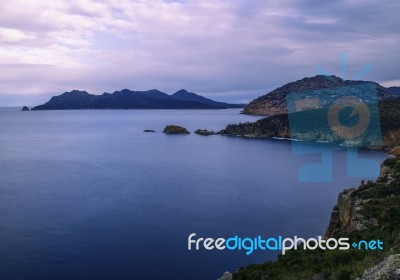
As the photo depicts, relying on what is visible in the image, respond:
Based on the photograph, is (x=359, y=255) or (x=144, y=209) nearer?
(x=359, y=255)

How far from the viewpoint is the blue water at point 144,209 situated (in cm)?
2883

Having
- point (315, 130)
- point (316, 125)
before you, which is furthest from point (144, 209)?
point (316, 125)

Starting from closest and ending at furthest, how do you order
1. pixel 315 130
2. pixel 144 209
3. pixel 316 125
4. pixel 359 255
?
pixel 359 255 < pixel 144 209 < pixel 315 130 < pixel 316 125

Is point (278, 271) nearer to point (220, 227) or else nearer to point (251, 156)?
A: point (220, 227)

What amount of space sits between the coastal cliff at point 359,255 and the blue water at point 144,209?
25.5ft

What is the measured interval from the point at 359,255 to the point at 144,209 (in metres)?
29.5

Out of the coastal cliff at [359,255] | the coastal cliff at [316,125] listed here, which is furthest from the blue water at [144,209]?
the coastal cliff at [316,125]

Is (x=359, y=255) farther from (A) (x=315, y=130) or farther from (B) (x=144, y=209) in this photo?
(A) (x=315, y=130)

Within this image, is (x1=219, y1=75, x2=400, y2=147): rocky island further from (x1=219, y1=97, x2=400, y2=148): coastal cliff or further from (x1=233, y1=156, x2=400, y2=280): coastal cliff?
(x1=233, y1=156, x2=400, y2=280): coastal cliff

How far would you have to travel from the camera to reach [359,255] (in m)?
16.2

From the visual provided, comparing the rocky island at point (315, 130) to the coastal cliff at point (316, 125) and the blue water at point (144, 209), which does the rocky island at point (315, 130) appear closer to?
the coastal cliff at point (316, 125)

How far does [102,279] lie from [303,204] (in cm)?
2539

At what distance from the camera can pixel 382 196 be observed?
1077 inches

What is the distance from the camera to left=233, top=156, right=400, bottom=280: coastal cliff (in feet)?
43.6
